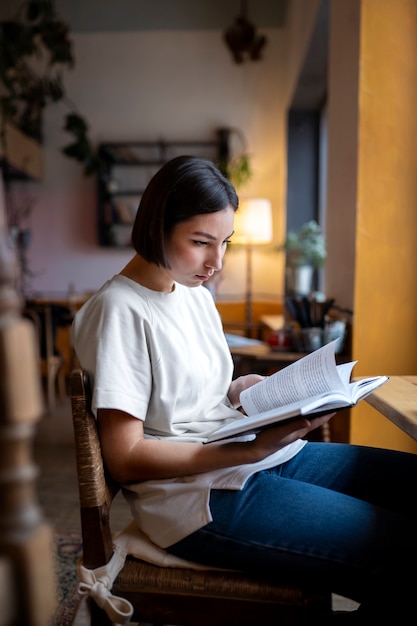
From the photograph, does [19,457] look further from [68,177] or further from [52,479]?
[68,177]

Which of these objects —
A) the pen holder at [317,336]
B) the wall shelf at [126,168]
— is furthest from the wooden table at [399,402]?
the wall shelf at [126,168]

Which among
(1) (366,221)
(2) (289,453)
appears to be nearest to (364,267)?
(1) (366,221)

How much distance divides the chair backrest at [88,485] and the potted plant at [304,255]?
3347 mm

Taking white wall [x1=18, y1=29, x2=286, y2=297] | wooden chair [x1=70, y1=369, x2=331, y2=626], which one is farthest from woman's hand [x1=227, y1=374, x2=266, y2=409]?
white wall [x1=18, y1=29, x2=286, y2=297]

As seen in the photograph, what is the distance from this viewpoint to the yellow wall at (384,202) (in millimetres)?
2076

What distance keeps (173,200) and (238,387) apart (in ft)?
1.38

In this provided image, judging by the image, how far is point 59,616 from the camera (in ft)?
5.25

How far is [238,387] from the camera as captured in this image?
4.00 ft

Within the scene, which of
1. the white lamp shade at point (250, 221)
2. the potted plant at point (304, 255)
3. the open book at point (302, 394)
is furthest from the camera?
the white lamp shade at point (250, 221)

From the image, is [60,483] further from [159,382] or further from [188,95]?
[188,95]

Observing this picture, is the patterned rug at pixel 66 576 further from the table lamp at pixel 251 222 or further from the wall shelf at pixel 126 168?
the wall shelf at pixel 126 168

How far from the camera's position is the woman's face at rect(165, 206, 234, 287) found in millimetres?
Answer: 1034

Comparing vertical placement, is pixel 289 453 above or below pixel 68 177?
below

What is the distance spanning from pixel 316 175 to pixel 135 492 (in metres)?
4.51
